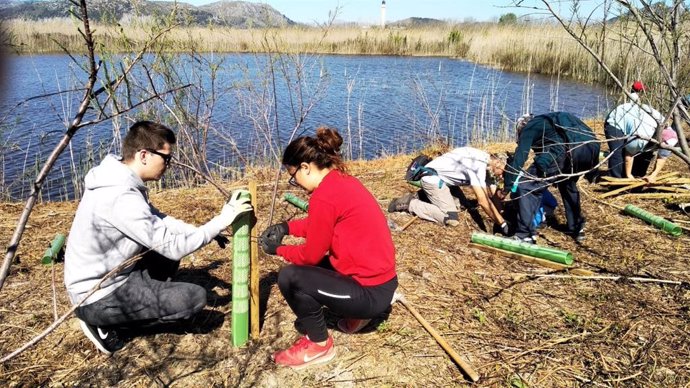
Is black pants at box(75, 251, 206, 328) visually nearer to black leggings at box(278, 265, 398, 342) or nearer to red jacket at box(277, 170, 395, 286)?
black leggings at box(278, 265, 398, 342)

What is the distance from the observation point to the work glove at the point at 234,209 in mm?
2383

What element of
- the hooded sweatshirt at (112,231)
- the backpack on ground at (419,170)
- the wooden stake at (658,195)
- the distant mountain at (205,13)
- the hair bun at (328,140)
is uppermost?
the distant mountain at (205,13)

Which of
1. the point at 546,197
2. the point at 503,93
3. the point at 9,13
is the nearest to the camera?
the point at 9,13

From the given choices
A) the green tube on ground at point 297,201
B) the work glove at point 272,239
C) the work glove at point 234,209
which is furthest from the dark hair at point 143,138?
the green tube on ground at point 297,201

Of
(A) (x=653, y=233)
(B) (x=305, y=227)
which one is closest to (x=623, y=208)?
(A) (x=653, y=233)

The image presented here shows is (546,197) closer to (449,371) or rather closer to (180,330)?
(449,371)

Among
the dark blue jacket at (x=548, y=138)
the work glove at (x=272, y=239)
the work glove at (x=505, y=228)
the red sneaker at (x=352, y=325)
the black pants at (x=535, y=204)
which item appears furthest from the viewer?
the work glove at (x=505, y=228)

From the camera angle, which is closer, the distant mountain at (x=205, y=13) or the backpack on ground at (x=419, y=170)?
the distant mountain at (x=205, y=13)

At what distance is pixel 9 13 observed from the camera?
1012mm

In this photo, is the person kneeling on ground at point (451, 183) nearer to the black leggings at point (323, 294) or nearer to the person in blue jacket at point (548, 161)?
the person in blue jacket at point (548, 161)

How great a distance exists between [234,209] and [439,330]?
4.96 ft

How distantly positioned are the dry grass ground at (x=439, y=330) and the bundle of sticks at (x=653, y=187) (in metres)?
1.36

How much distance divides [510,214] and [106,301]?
404 centimetres

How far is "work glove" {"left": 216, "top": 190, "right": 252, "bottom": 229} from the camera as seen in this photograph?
2.38 metres
